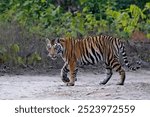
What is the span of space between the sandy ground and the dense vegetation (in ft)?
5.86

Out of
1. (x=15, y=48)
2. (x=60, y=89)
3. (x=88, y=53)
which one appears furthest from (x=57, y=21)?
(x=60, y=89)

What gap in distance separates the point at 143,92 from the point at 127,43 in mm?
7927

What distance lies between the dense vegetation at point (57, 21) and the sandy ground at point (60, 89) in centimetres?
178

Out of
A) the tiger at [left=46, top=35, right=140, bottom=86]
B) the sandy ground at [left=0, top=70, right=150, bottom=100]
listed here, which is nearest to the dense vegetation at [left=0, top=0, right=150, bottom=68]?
the tiger at [left=46, top=35, right=140, bottom=86]

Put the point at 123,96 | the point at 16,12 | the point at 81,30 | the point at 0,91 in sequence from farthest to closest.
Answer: the point at 16,12, the point at 81,30, the point at 0,91, the point at 123,96

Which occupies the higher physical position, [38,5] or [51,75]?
[38,5]

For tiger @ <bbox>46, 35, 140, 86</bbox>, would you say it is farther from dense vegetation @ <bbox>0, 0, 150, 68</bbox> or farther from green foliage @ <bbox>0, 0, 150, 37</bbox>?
green foliage @ <bbox>0, 0, 150, 37</bbox>

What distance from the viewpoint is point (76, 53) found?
48.0 feet

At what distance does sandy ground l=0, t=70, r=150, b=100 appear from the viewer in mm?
12148

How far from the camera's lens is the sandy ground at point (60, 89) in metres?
12.1

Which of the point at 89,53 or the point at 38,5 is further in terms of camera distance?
the point at 38,5

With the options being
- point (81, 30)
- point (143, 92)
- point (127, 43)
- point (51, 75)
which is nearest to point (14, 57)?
point (51, 75)

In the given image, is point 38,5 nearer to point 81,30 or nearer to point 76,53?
point 81,30

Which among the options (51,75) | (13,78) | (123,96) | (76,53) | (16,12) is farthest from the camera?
(16,12)
